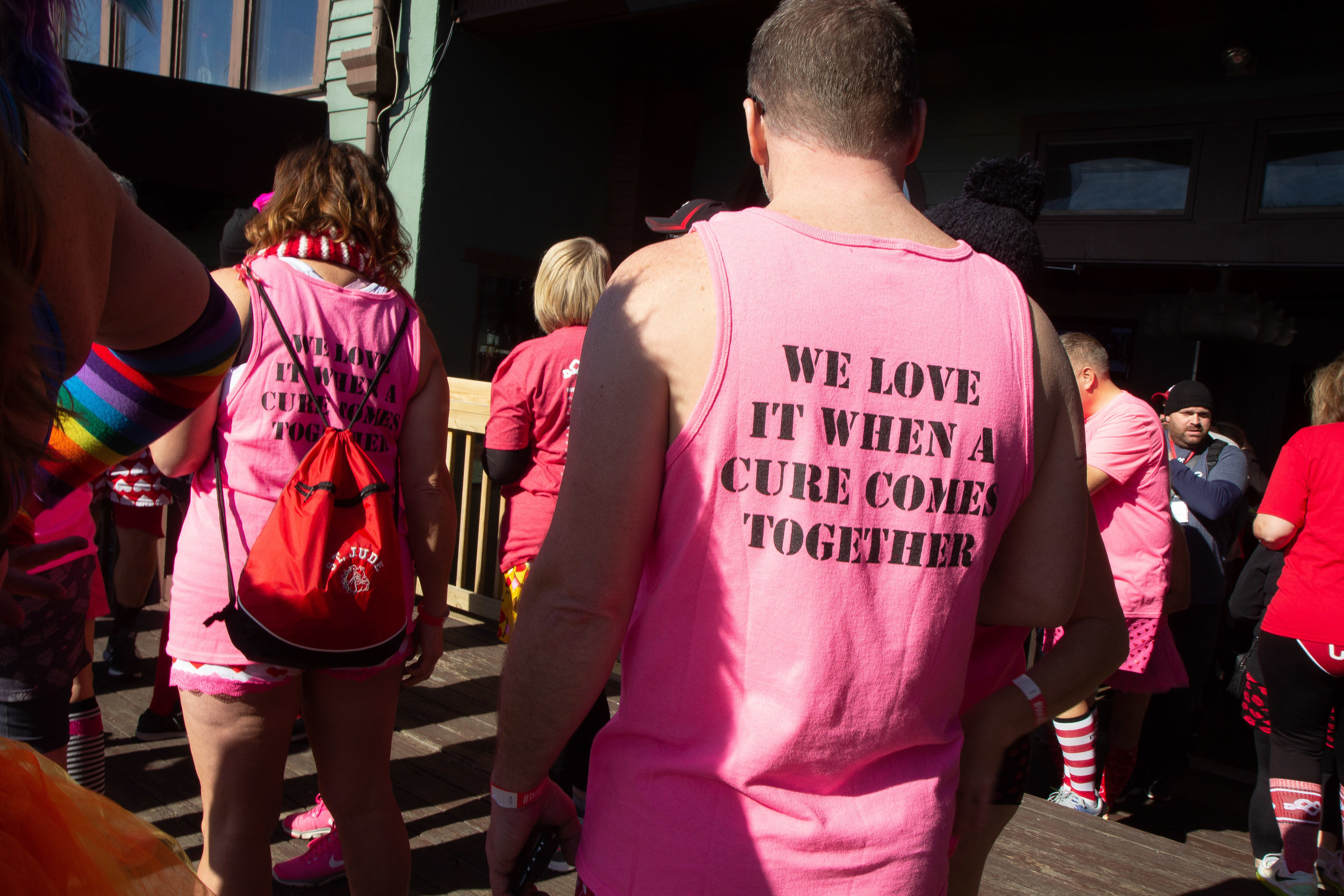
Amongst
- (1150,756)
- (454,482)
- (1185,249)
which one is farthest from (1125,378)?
(454,482)

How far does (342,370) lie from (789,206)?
3.90ft

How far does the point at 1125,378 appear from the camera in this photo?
6898 millimetres

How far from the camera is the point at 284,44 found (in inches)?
301

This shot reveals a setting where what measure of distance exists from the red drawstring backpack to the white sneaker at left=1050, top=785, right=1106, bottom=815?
3183mm

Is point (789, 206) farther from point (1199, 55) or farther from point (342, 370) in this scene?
point (1199, 55)

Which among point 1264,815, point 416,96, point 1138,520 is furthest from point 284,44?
point 1264,815

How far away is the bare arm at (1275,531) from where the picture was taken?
329 cm

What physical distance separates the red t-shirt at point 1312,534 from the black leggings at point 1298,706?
0.09m

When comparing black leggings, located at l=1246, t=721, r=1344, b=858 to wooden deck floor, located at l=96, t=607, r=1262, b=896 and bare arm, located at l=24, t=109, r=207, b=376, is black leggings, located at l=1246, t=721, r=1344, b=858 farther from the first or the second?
bare arm, located at l=24, t=109, r=207, b=376

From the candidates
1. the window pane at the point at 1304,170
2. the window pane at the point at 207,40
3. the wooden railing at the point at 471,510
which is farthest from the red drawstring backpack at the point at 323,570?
the window pane at the point at 207,40

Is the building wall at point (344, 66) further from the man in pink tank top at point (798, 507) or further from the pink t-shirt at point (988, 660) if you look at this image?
the pink t-shirt at point (988, 660)

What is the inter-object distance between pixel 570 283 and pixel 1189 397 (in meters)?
3.47

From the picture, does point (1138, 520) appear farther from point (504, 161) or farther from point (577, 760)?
point (504, 161)

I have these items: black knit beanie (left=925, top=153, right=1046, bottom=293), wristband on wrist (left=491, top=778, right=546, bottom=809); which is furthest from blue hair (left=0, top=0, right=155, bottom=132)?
black knit beanie (left=925, top=153, right=1046, bottom=293)
